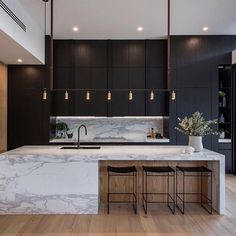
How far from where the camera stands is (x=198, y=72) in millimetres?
6828

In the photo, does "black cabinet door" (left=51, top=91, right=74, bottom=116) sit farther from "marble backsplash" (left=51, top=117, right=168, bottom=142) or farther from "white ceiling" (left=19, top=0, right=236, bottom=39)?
"white ceiling" (left=19, top=0, right=236, bottom=39)

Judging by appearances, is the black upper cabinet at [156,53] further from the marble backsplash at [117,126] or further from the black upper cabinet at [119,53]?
the marble backsplash at [117,126]

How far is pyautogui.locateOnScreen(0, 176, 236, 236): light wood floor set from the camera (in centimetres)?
358

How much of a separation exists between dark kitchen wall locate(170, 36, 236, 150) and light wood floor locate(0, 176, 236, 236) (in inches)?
113

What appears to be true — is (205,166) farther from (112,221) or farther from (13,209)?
(13,209)

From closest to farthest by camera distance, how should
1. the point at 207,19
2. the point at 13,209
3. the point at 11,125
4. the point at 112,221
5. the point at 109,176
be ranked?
the point at 112,221 < the point at 13,209 < the point at 109,176 < the point at 207,19 < the point at 11,125

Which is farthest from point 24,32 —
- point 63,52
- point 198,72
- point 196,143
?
point 198,72

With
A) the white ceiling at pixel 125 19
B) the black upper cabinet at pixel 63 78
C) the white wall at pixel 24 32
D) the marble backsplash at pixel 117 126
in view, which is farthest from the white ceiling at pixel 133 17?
the marble backsplash at pixel 117 126

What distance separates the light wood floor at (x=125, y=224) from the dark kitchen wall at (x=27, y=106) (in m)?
2.90

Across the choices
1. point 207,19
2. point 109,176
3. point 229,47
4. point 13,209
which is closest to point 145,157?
point 109,176

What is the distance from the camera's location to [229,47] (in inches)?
269

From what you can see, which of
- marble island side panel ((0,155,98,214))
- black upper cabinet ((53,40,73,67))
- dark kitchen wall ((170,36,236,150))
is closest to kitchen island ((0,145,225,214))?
marble island side panel ((0,155,98,214))

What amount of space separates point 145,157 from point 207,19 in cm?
324

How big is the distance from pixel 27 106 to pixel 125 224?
4.09 meters
